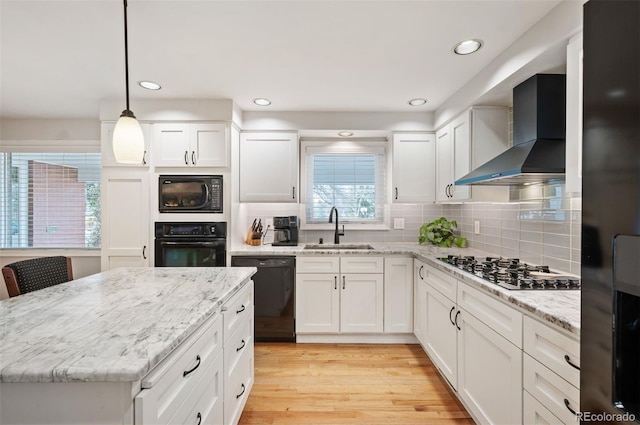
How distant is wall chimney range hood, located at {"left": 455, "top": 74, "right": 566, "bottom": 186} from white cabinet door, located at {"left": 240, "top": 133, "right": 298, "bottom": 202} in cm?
186

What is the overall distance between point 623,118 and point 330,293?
8.19 feet

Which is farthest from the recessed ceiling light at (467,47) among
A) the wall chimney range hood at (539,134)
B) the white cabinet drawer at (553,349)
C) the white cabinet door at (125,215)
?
the white cabinet door at (125,215)

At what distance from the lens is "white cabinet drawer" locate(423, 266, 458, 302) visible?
6.55 ft

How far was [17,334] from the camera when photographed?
0.94m

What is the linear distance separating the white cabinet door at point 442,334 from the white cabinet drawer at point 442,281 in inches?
1.5

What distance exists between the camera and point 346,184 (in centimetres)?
355

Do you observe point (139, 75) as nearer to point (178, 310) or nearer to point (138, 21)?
point (138, 21)

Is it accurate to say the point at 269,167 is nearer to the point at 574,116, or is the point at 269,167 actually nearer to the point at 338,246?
the point at 338,246

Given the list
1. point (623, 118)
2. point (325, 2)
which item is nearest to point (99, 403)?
point (623, 118)

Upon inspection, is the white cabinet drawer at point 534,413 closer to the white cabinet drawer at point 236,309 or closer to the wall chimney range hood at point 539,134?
the wall chimney range hood at point 539,134

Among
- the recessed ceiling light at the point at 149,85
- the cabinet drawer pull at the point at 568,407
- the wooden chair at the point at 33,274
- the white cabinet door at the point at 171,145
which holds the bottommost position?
the cabinet drawer pull at the point at 568,407

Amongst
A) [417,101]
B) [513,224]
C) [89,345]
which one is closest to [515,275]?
[513,224]

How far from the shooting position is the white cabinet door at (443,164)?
2.78 metres

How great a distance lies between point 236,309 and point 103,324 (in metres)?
0.69
